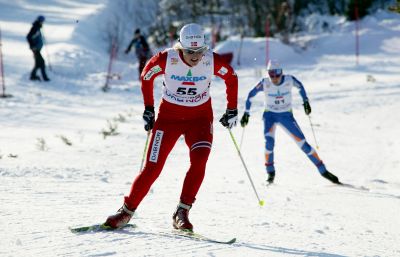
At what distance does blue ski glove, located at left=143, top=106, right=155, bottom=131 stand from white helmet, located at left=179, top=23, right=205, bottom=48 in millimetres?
648

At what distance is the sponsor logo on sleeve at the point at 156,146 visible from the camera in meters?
4.77

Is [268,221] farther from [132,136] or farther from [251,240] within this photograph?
[132,136]

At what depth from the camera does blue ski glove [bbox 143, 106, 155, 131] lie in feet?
15.9

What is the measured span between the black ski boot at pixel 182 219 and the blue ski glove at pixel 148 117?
0.75 m

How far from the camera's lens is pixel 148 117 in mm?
4840

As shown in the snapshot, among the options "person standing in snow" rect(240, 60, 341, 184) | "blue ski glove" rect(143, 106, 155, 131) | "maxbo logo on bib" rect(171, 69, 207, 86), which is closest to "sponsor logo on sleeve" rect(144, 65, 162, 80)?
"maxbo logo on bib" rect(171, 69, 207, 86)

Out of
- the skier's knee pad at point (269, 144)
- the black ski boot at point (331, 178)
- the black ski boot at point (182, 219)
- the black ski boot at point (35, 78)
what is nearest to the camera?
the black ski boot at point (182, 219)

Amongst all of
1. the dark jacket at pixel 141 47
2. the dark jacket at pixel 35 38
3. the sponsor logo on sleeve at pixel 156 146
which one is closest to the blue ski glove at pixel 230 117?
the sponsor logo on sleeve at pixel 156 146

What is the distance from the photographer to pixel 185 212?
4773mm

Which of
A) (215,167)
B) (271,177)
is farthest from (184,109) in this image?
(215,167)

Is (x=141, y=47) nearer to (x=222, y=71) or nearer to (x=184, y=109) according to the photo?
(x=222, y=71)

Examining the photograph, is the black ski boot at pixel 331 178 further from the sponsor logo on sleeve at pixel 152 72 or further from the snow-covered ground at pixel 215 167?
the sponsor logo on sleeve at pixel 152 72

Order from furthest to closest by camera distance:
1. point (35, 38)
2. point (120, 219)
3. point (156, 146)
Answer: point (35, 38) < point (156, 146) < point (120, 219)

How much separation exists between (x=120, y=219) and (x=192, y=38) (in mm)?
1643
